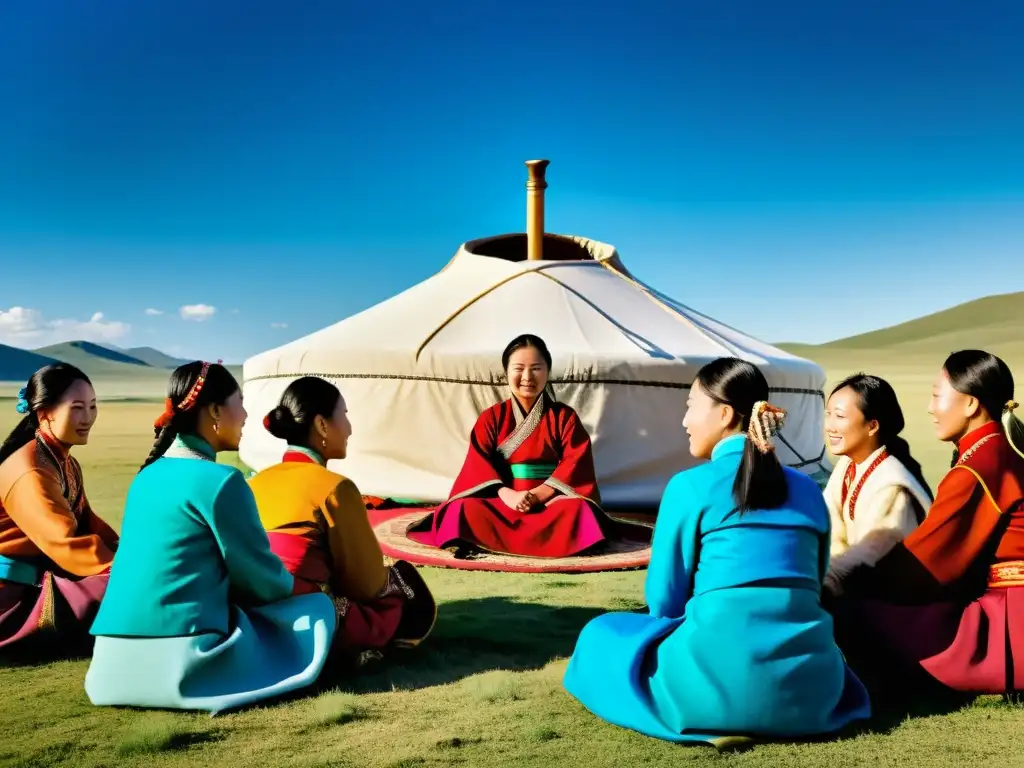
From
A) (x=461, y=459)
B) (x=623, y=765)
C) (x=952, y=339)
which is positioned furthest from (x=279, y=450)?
(x=952, y=339)

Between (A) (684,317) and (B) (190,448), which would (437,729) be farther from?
(A) (684,317)

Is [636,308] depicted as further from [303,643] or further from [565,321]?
[303,643]

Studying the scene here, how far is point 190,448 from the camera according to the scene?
7.22ft

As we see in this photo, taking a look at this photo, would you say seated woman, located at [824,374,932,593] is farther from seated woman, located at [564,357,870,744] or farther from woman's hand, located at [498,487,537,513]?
woman's hand, located at [498,487,537,513]

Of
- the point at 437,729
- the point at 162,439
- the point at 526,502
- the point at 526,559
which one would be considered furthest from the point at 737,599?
the point at 526,502

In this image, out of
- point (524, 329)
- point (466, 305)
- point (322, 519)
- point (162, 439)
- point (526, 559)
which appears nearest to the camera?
point (162, 439)

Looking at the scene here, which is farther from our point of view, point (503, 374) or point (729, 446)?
point (503, 374)

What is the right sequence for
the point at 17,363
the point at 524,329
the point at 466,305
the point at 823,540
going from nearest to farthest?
the point at 823,540
the point at 524,329
the point at 466,305
the point at 17,363

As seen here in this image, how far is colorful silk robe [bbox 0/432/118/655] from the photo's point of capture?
2.57 metres

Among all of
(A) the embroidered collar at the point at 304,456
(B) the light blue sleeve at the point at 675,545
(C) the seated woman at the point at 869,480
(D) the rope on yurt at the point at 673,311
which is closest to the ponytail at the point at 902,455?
(C) the seated woman at the point at 869,480

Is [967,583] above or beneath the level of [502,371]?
beneath

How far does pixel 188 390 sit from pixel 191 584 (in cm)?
47

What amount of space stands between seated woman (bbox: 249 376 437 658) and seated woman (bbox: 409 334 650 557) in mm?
1669

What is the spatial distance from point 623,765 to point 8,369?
73.8m
